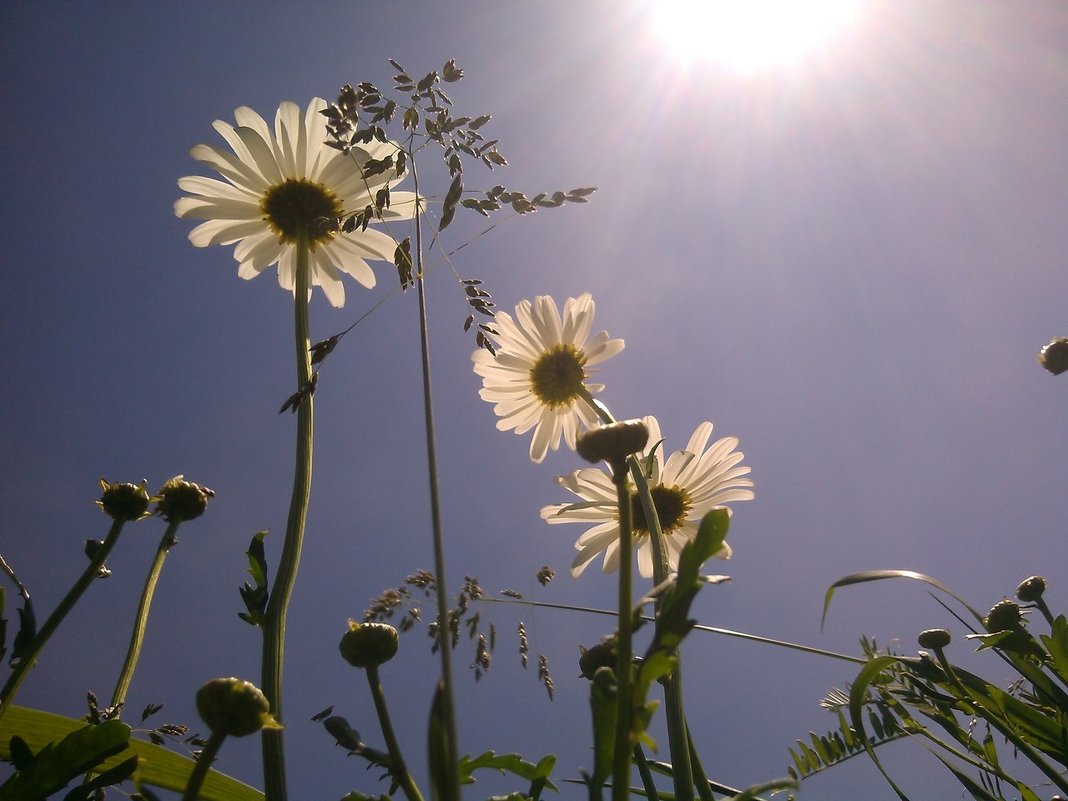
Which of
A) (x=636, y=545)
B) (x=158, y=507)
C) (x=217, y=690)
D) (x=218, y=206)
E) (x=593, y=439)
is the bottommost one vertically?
(x=217, y=690)

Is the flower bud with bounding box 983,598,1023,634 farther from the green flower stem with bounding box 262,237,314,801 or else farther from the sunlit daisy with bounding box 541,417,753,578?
the green flower stem with bounding box 262,237,314,801

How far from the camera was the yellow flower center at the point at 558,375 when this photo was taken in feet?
9.21

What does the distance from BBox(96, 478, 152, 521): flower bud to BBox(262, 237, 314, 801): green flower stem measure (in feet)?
1.46

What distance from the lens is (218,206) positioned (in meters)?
2.32

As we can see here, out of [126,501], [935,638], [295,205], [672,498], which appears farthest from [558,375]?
[126,501]

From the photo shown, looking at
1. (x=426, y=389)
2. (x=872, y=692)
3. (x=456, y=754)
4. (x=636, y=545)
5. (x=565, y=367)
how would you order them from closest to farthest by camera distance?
(x=456, y=754)
(x=426, y=389)
(x=872, y=692)
(x=636, y=545)
(x=565, y=367)

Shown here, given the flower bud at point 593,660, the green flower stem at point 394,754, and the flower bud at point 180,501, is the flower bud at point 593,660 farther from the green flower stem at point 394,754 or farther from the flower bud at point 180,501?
the flower bud at point 180,501

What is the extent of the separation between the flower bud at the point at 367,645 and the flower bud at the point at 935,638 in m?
1.38

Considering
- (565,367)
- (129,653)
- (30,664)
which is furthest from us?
(565,367)

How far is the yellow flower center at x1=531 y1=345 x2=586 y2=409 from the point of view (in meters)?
2.81

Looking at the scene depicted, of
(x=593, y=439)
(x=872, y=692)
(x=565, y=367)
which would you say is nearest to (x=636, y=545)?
(x=565, y=367)

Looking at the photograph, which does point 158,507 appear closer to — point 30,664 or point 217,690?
point 30,664

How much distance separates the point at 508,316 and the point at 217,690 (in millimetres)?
2107

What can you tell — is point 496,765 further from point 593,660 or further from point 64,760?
point 64,760
